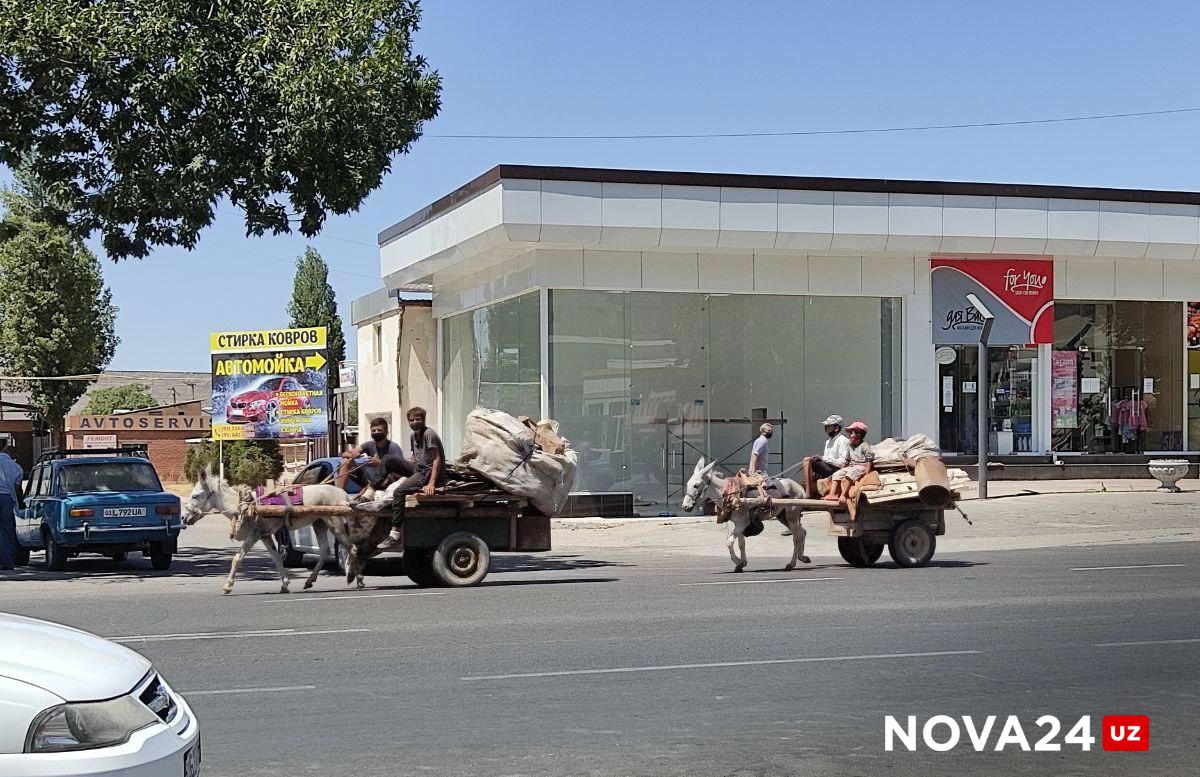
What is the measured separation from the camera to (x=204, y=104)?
59.8ft

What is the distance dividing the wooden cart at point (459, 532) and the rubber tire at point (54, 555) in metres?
6.29

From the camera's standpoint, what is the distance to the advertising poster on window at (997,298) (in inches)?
1176

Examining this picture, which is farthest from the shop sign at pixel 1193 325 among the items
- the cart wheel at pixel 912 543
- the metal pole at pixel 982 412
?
the cart wheel at pixel 912 543

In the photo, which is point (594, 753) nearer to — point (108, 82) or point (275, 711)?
point (275, 711)

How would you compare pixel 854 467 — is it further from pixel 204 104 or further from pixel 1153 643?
pixel 204 104

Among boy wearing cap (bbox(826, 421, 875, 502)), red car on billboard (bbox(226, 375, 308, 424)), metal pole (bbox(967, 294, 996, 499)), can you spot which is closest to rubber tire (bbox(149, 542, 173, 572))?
boy wearing cap (bbox(826, 421, 875, 502))

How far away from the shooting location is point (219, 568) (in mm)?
20359

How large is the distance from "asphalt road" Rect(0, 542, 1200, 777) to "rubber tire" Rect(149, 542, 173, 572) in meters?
3.52

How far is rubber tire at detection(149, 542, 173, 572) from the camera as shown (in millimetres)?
20016

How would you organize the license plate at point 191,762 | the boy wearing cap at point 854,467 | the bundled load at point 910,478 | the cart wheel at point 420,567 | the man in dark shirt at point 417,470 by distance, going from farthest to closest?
the boy wearing cap at point 854,467 < the bundled load at point 910,478 < the cart wheel at point 420,567 < the man in dark shirt at point 417,470 < the license plate at point 191,762

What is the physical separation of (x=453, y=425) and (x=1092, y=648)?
24310mm

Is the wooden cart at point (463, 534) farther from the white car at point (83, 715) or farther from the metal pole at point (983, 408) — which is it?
the metal pole at point (983, 408)

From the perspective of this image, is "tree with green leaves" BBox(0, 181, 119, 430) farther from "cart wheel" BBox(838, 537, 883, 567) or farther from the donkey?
"cart wheel" BBox(838, 537, 883, 567)

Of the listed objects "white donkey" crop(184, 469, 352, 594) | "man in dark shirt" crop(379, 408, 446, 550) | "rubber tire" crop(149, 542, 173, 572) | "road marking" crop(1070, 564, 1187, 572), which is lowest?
"rubber tire" crop(149, 542, 173, 572)
